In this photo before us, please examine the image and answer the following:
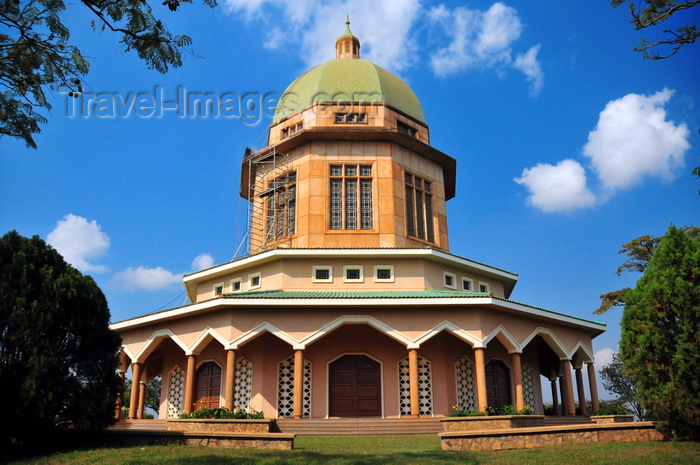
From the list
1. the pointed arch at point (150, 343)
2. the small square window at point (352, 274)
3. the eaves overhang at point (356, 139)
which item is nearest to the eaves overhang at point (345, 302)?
the pointed arch at point (150, 343)

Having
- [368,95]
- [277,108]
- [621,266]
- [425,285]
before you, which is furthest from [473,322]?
[621,266]

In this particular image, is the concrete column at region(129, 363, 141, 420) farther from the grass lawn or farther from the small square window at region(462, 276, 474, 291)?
the small square window at region(462, 276, 474, 291)

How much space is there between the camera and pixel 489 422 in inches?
658

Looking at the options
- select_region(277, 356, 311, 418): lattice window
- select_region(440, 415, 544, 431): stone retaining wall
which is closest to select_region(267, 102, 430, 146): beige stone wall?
select_region(277, 356, 311, 418): lattice window

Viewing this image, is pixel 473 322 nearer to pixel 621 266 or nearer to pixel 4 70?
pixel 4 70

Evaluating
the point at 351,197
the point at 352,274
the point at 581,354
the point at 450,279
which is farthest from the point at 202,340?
the point at 581,354

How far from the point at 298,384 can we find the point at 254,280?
19.0 ft

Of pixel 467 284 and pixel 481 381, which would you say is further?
pixel 467 284

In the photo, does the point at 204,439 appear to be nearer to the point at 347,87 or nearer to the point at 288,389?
the point at 288,389

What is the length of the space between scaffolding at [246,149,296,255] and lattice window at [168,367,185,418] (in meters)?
6.16

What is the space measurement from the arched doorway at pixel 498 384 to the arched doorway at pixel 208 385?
10547 mm

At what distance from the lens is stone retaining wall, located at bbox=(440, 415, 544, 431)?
16.5 meters

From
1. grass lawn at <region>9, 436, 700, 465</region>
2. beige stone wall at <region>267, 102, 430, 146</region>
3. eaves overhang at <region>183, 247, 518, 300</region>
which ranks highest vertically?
beige stone wall at <region>267, 102, 430, 146</region>

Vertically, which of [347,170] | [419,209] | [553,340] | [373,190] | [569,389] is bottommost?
[569,389]
